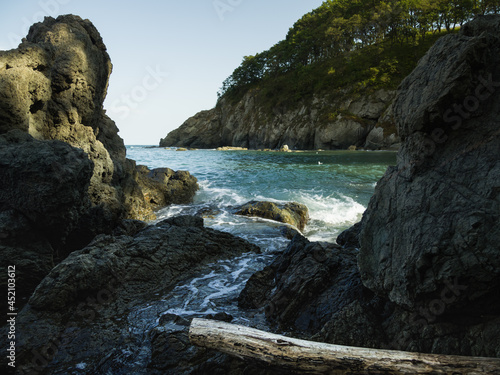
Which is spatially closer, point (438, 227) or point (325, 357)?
point (325, 357)

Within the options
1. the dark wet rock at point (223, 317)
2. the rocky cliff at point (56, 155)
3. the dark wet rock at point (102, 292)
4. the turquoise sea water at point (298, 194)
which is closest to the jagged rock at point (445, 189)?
the dark wet rock at point (223, 317)

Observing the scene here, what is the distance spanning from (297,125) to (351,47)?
79.3 ft

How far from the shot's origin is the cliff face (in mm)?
49438

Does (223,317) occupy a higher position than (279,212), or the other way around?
(279,212)

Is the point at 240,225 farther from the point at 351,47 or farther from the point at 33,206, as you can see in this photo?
the point at 351,47

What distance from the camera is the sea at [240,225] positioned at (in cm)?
444

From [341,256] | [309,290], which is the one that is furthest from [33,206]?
[341,256]

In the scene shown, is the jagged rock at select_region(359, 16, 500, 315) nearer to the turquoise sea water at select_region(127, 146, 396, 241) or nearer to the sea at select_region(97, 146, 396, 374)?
the sea at select_region(97, 146, 396, 374)

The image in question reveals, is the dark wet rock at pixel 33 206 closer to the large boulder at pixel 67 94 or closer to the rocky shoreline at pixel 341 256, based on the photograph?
the rocky shoreline at pixel 341 256

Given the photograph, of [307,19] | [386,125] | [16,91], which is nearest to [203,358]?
[16,91]

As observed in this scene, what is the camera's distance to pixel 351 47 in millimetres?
67188

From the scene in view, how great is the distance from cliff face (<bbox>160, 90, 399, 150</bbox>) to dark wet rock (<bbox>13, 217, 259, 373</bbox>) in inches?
1765

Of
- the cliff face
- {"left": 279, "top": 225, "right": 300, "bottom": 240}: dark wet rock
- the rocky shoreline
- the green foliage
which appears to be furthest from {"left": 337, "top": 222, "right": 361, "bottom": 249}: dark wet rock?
the green foliage

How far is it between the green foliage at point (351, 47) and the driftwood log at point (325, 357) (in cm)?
5515
